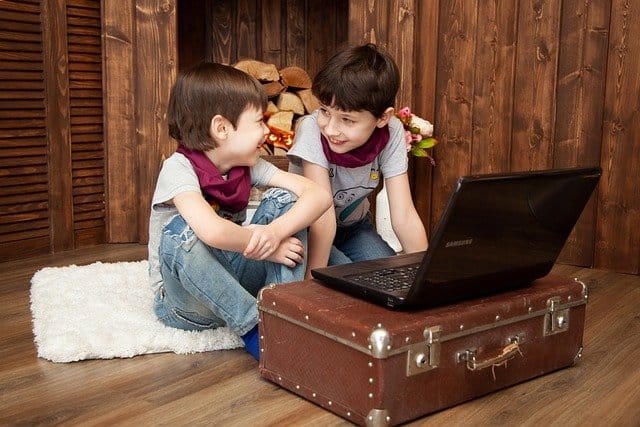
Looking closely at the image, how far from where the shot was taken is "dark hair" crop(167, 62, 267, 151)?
5.61 feet

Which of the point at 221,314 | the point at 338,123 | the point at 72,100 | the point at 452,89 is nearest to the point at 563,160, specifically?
the point at 452,89

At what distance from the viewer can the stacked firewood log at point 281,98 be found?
3186mm

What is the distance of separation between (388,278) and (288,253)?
264 millimetres

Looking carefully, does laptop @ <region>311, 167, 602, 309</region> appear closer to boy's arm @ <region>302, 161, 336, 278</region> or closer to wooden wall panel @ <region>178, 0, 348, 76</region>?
boy's arm @ <region>302, 161, 336, 278</region>

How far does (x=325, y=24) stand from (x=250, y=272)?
2000 millimetres

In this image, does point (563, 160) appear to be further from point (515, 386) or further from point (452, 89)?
point (515, 386)

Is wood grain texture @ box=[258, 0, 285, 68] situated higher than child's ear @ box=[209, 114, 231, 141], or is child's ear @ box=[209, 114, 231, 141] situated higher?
wood grain texture @ box=[258, 0, 285, 68]

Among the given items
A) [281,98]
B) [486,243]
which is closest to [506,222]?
[486,243]

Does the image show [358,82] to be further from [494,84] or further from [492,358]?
[494,84]

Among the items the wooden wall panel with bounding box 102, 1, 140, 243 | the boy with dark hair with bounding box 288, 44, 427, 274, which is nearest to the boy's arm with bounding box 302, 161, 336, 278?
the boy with dark hair with bounding box 288, 44, 427, 274

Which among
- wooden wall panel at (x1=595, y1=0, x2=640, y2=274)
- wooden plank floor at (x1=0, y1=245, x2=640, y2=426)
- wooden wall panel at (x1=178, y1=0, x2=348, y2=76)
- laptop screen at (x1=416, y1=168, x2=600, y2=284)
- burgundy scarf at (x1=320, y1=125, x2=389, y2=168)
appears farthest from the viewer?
wooden wall panel at (x1=178, y1=0, x2=348, y2=76)

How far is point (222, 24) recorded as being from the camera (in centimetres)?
342

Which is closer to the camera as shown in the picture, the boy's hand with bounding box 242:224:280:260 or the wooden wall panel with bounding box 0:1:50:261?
the boy's hand with bounding box 242:224:280:260

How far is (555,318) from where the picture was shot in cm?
155
